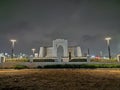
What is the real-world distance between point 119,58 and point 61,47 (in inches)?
1500

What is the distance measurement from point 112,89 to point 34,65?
2608cm

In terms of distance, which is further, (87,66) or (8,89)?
(87,66)

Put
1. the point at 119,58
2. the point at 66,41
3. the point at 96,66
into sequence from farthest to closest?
the point at 66,41 < the point at 119,58 < the point at 96,66

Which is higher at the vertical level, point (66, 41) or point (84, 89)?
point (66, 41)

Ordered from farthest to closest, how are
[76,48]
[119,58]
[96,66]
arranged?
[76,48] → [119,58] → [96,66]

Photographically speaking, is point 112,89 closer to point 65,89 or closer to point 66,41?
point 65,89

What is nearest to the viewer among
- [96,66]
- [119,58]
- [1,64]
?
[96,66]

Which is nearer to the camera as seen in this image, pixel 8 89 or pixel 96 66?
pixel 8 89

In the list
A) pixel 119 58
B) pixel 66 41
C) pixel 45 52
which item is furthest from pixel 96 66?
pixel 45 52

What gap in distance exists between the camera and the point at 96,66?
29578 mm

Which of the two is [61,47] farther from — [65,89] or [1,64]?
[65,89]

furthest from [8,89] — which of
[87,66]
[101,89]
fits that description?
[87,66]

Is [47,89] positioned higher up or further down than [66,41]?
further down

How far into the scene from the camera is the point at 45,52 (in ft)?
266
